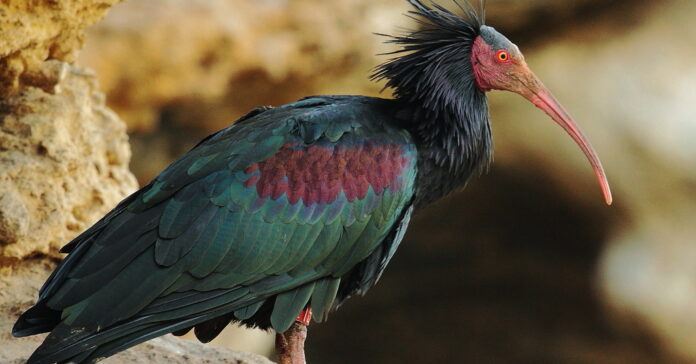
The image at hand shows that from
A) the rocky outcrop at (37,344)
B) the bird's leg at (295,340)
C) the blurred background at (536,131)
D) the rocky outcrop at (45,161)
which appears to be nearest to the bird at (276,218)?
the bird's leg at (295,340)

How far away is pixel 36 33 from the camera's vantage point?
5609 millimetres

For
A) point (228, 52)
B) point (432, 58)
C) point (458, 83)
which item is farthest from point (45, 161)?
point (228, 52)

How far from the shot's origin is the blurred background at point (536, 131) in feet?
29.2

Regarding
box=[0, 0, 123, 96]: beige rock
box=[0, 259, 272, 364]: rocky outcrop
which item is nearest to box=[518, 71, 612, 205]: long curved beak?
box=[0, 259, 272, 364]: rocky outcrop

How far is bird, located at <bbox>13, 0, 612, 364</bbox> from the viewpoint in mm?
4477

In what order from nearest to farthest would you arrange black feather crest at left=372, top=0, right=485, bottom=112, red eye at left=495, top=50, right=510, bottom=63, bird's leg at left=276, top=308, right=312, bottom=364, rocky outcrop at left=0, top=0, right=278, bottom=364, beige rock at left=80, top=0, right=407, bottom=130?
bird's leg at left=276, top=308, right=312, bottom=364 < black feather crest at left=372, top=0, right=485, bottom=112 < red eye at left=495, top=50, right=510, bottom=63 < rocky outcrop at left=0, top=0, right=278, bottom=364 < beige rock at left=80, top=0, right=407, bottom=130

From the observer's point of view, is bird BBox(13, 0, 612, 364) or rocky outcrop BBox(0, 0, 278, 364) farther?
rocky outcrop BBox(0, 0, 278, 364)

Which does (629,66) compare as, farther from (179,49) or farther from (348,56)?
(179,49)

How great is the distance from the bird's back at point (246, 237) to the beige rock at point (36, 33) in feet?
4.46

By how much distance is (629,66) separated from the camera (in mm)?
9867

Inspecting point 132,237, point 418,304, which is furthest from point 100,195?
point 418,304

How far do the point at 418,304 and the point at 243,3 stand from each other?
4.73m

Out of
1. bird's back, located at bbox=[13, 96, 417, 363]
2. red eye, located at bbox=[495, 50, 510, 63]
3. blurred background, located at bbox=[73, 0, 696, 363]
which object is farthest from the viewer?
blurred background, located at bbox=[73, 0, 696, 363]

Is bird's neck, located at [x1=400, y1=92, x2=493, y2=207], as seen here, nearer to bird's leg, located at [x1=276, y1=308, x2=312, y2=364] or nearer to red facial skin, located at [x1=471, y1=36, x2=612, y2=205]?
red facial skin, located at [x1=471, y1=36, x2=612, y2=205]
